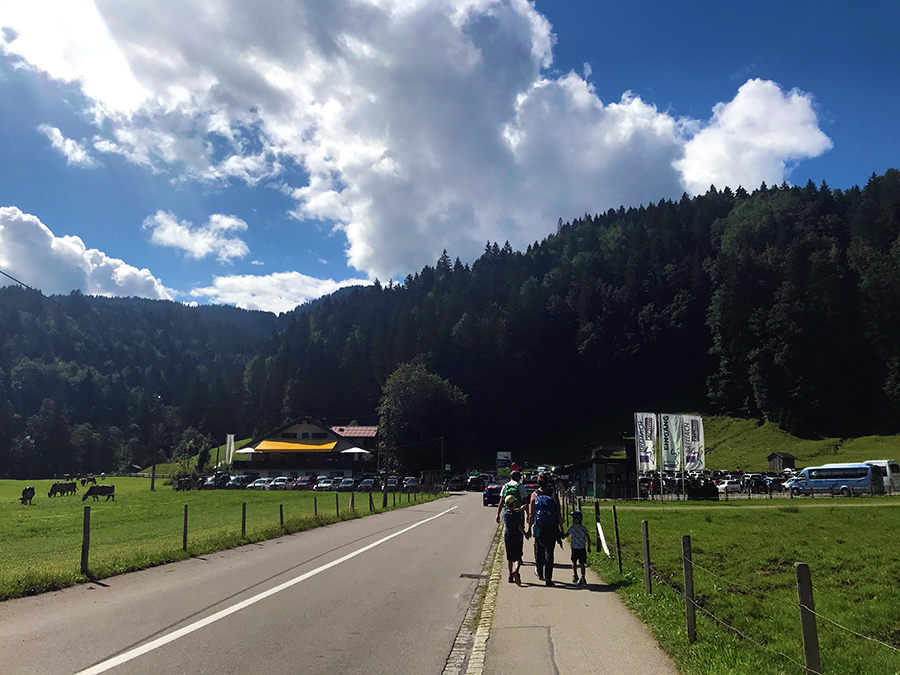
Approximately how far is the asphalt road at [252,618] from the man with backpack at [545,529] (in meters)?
1.42

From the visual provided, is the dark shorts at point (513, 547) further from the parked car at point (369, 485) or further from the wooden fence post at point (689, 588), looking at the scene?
the parked car at point (369, 485)

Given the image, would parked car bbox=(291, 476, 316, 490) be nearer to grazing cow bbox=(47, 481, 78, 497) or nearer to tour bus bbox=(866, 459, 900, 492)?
grazing cow bbox=(47, 481, 78, 497)

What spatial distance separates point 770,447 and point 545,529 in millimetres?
80551

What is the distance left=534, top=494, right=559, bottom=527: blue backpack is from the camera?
1088cm

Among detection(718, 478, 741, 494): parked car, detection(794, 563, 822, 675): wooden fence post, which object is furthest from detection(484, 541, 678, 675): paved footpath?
detection(718, 478, 741, 494): parked car

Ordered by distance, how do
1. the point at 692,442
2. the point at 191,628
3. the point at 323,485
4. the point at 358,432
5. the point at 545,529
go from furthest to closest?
the point at 358,432 → the point at 323,485 → the point at 692,442 → the point at 545,529 → the point at 191,628

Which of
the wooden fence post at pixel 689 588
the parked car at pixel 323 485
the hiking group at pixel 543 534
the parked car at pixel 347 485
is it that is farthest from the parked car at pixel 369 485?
the wooden fence post at pixel 689 588

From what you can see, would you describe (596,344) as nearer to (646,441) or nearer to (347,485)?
(347,485)

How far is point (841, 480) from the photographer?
49094mm

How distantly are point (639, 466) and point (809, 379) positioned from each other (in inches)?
2567

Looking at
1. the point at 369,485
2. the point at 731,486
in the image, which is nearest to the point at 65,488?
the point at 369,485

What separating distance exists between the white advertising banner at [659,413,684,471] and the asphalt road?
91.1ft

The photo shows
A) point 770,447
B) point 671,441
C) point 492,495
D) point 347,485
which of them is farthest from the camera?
point 770,447

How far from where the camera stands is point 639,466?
38.1 metres
